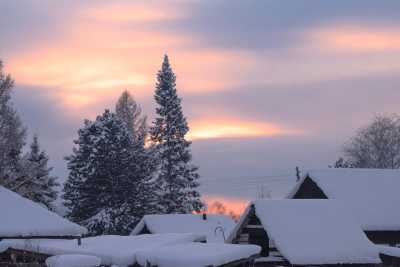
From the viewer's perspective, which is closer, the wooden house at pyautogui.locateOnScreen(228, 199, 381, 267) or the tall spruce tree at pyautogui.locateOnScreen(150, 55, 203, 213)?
the wooden house at pyautogui.locateOnScreen(228, 199, 381, 267)

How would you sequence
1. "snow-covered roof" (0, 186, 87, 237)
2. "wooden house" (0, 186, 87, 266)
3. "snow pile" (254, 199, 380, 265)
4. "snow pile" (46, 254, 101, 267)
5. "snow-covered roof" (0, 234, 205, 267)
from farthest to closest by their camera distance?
1. "snow-covered roof" (0, 186, 87, 237)
2. "wooden house" (0, 186, 87, 266)
3. "snow pile" (254, 199, 380, 265)
4. "snow-covered roof" (0, 234, 205, 267)
5. "snow pile" (46, 254, 101, 267)

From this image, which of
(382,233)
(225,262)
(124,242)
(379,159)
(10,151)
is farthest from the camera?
(379,159)

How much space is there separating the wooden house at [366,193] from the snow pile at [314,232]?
230 inches

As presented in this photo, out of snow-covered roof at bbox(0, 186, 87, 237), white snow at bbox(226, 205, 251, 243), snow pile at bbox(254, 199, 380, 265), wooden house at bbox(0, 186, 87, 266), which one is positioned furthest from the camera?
snow-covered roof at bbox(0, 186, 87, 237)

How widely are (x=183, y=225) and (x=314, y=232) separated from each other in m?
22.0

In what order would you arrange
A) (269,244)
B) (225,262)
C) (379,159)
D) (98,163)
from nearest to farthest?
(225,262) → (269,244) → (98,163) → (379,159)

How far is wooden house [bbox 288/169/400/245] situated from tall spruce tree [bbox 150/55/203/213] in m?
23.0

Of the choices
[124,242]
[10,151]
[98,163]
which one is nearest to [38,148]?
[98,163]

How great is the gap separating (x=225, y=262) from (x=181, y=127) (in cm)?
4701

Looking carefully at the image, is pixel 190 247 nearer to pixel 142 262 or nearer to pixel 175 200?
pixel 142 262

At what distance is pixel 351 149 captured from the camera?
7706cm

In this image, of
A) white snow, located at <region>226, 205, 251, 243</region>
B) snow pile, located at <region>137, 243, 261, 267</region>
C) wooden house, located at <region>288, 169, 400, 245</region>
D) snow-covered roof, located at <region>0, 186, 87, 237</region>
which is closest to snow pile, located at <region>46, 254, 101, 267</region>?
snow pile, located at <region>137, 243, 261, 267</region>

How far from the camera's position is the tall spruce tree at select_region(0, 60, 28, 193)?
173 ft

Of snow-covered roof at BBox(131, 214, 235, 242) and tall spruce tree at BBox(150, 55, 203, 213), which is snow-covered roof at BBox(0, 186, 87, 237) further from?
tall spruce tree at BBox(150, 55, 203, 213)
